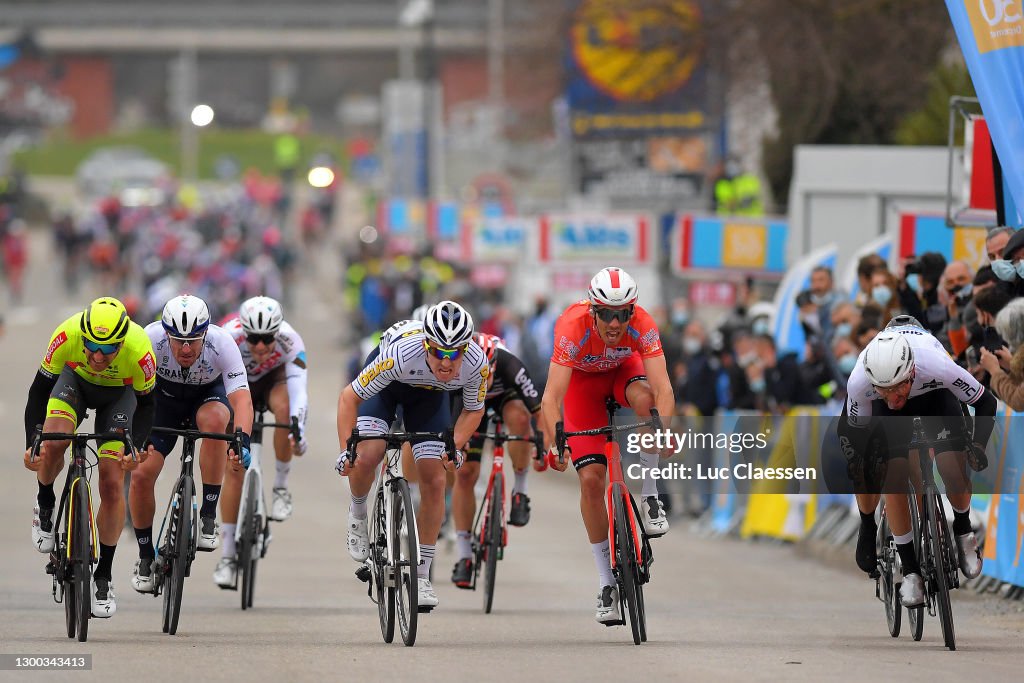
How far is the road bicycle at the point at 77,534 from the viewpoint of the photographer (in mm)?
10266

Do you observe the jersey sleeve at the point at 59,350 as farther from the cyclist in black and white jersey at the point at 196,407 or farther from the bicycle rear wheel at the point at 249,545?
the bicycle rear wheel at the point at 249,545

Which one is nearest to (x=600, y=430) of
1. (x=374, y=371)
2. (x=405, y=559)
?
(x=405, y=559)

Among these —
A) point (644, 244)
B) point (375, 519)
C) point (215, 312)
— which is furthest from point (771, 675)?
→ point (215, 312)

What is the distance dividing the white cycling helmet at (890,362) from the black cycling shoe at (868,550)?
1.27m

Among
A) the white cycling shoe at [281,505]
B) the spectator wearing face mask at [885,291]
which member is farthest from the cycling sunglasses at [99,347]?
the spectator wearing face mask at [885,291]

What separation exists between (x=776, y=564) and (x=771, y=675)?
26.1 ft

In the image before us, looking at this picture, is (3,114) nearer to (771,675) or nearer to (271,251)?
(271,251)

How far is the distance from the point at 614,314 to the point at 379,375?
1371 millimetres

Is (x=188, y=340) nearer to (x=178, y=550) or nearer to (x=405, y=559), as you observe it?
(x=178, y=550)

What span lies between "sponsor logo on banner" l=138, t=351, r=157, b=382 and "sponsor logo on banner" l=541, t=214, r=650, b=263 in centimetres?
1628

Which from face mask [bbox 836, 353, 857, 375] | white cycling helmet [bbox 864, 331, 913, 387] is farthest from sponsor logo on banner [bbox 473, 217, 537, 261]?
white cycling helmet [bbox 864, 331, 913, 387]

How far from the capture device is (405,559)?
409 inches

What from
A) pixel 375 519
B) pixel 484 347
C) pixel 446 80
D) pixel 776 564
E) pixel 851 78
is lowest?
pixel 776 564

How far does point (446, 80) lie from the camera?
9038 centimetres
